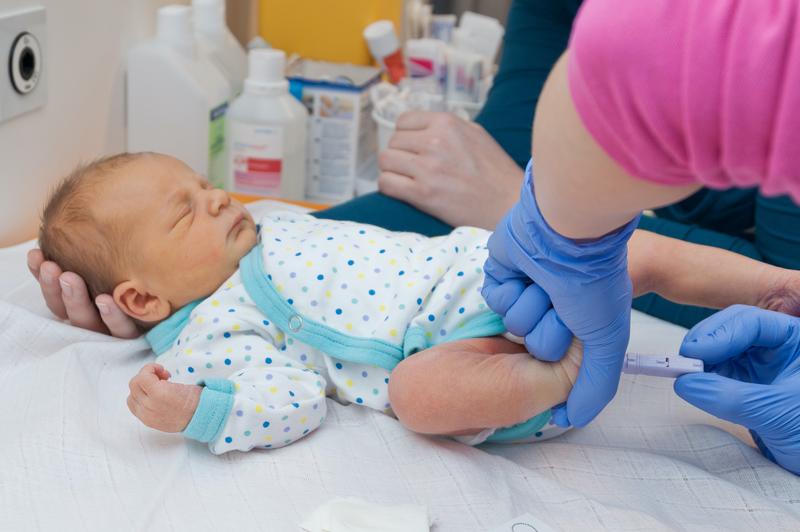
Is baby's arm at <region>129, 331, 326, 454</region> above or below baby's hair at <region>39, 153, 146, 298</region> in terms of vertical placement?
below

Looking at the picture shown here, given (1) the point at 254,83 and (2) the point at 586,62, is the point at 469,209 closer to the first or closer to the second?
(1) the point at 254,83

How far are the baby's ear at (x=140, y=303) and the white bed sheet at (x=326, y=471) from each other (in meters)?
0.05

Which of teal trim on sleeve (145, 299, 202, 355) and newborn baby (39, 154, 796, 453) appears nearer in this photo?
newborn baby (39, 154, 796, 453)

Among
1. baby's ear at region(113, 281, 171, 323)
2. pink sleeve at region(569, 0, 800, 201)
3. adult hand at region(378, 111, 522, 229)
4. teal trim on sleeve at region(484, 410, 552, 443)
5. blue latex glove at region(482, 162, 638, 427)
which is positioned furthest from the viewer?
adult hand at region(378, 111, 522, 229)

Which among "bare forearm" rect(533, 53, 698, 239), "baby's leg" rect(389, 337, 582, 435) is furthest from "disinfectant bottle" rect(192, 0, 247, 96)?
"bare forearm" rect(533, 53, 698, 239)

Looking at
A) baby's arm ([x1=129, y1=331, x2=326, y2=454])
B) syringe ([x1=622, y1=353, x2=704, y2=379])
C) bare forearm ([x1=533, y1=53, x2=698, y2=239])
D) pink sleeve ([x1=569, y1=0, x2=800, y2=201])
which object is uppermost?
pink sleeve ([x1=569, y1=0, x2=800, y2=201])

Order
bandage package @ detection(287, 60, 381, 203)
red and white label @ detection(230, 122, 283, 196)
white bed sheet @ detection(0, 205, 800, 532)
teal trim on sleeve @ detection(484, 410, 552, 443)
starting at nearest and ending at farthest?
white bed sheet @ detection(0, 205, 800, 532), teal trim on sleeve @ detection(484, 410, 552, 443), red and white label @ detection(230, 122, 283, 196), bandage package @ detection(287, 60, 381, 203)

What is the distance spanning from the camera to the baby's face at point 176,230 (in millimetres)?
960

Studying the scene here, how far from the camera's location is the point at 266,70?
1399 mm

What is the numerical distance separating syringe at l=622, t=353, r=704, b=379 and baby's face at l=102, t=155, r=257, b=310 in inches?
17.7

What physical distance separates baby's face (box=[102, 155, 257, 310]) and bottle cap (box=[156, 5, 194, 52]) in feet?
1.39

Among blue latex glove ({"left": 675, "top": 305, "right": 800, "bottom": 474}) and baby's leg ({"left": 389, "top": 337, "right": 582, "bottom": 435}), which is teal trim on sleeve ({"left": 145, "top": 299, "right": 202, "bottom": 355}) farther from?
blue latex glove ({"left": 675, "top": 305, "right": 800, "bottom": 474})

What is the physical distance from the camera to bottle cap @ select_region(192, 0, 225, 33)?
1493 millimetres

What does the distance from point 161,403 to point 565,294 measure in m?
0.38
